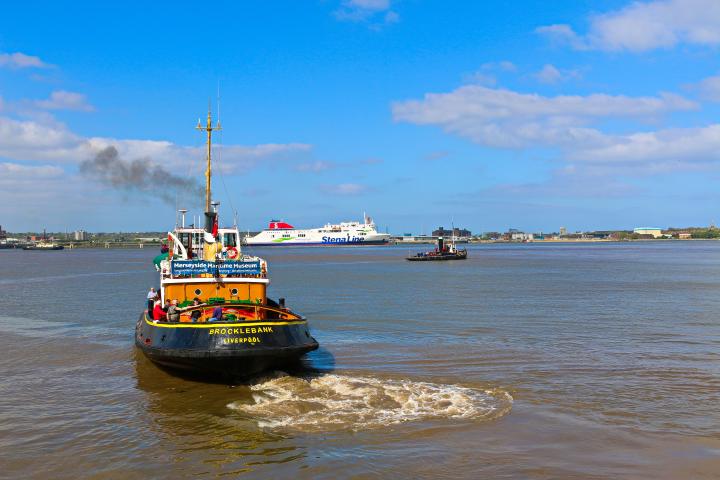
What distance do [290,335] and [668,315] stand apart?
22.6 metres

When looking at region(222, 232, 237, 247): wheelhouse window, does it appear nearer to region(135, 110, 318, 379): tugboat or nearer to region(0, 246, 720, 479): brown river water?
region(135, 110, 318, 379): tugboat

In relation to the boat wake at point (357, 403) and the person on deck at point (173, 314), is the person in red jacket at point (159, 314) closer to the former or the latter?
the person on deck at point (173, 314)

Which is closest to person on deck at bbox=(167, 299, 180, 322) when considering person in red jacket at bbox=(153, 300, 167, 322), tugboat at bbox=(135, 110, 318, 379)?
tugboat at bbox=(135, 110, 318, 379)

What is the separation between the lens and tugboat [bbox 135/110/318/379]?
54.2 feet

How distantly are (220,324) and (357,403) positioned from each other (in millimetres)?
4230

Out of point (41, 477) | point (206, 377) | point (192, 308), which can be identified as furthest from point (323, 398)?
point (41, 477)

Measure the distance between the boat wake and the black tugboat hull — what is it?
789mm

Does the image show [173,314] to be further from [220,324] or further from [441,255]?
[441,255]

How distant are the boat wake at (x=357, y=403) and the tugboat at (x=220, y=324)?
1.05 meters

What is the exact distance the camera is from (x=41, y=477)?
11.1 meters

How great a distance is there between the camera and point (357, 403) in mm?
15344

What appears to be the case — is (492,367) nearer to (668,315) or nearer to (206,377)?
(206,377)

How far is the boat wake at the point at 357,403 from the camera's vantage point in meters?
14.0

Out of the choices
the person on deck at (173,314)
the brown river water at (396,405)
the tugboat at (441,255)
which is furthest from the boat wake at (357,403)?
the tugboat at (441,255)
